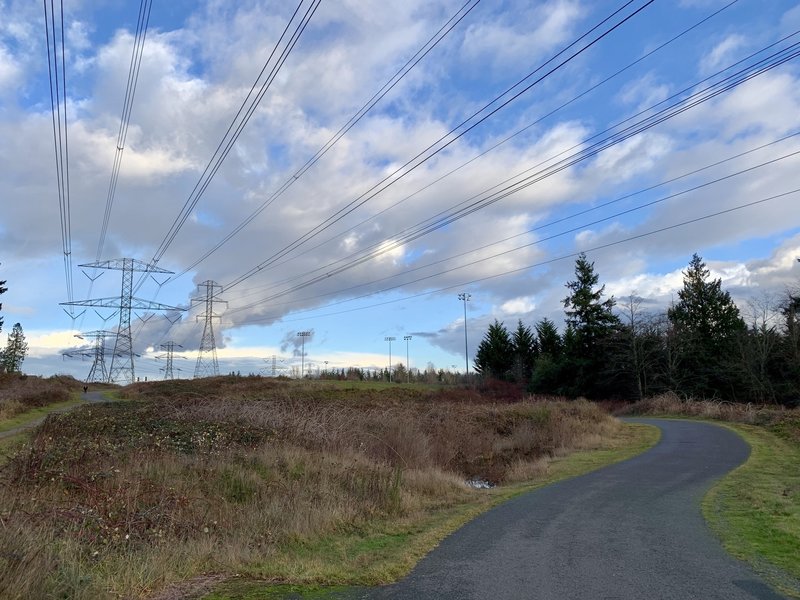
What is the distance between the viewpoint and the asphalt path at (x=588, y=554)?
6.33 m

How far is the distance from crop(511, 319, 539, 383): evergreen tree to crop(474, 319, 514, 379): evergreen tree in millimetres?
1513

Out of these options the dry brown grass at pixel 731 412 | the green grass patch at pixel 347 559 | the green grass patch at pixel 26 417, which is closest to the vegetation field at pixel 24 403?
the green grass patch at pixel 26 417

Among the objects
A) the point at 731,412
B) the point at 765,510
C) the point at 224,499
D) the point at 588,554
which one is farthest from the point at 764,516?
the point at 731,412

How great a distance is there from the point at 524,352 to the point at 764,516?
95690 millimetres

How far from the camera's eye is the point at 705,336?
7069 centimetres

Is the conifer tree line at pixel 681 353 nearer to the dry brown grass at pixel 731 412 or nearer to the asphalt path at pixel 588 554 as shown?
the dry brown grass at pixel 731 412

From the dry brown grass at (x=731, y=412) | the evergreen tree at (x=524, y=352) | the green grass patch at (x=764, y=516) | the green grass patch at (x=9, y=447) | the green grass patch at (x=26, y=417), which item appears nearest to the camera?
the green grass patch at (x=764, y=516)

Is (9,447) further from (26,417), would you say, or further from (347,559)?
(26,417)

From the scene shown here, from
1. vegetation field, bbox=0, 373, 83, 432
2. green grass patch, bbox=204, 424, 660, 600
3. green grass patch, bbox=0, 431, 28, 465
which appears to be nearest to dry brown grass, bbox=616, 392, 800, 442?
green grass patch, bbox=204, 424, 660, 600

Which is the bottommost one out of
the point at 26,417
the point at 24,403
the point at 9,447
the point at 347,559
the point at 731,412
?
the point at 347,559

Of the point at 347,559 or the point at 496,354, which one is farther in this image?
the point at 496,354

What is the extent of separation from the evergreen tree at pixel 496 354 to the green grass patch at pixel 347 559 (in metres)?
93.7

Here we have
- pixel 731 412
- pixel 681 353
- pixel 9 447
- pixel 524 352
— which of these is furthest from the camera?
pixel 524 352

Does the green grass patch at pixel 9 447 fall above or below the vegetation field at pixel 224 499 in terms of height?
above
